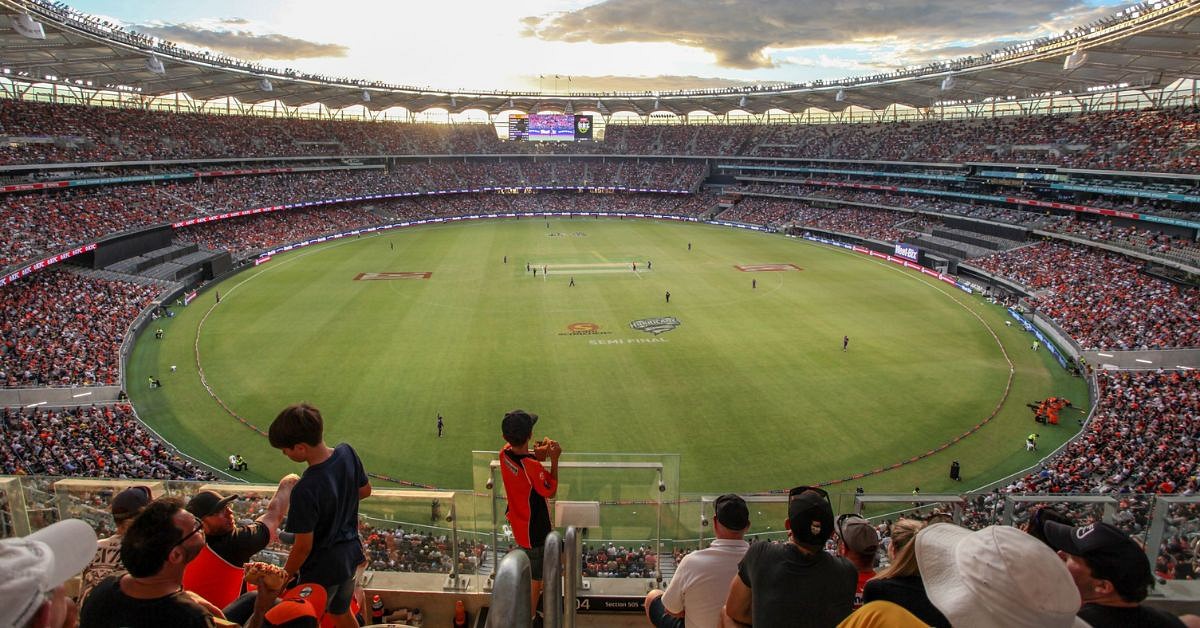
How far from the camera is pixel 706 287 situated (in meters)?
45.6

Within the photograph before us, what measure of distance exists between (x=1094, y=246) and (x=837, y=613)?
51.8 metres

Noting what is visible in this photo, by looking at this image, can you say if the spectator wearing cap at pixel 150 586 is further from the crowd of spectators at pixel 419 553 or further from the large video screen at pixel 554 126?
the large video screen at pixel 554 126

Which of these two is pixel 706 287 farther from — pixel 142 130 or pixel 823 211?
pixel 142 130

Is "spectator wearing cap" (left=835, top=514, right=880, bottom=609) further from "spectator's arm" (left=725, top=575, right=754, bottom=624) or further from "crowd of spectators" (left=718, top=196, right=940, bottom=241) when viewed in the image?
"crowd of spectators" (left=718, top=196, right=940, bottom=241)

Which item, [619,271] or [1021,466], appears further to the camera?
[619,271]

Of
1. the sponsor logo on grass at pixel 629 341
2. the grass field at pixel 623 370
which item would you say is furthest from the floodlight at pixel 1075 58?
the sponsor logo on grass at pixel 629 341

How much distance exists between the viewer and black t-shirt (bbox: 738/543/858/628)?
3.80 m

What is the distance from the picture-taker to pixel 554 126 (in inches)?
3851

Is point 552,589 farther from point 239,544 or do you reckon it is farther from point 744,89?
point 744,89

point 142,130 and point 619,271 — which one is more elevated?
point 142,130

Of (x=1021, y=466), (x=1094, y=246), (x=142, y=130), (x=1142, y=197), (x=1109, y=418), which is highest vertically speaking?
(x=142, y=130)

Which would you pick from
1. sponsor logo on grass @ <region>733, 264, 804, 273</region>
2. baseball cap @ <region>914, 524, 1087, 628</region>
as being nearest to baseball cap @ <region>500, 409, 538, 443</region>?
baseball cap @ <region>914, 524, 1087, 628</region>

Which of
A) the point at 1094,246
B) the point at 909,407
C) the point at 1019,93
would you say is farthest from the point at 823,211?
the point at 909,407

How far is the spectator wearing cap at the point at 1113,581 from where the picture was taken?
3.28 meters
